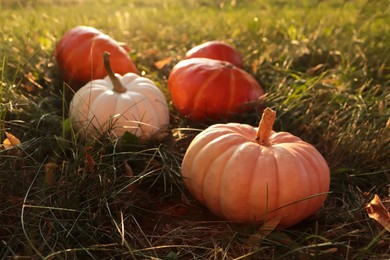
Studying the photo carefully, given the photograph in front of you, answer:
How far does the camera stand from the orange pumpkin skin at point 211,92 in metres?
2.59

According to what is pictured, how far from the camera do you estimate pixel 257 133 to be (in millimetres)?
1858

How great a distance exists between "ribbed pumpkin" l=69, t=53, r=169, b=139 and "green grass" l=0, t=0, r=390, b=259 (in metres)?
0.09

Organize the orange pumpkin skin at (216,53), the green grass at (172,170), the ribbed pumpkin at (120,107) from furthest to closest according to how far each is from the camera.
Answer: the orange pumpkin skin at (216,53)
the ribbed pumpkin at (120,107)
the green grass at (172,170)

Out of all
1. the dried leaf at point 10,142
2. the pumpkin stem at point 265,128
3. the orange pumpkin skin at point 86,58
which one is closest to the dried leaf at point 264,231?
the pumpkin stem at point 265,128

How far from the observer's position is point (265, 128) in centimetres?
181

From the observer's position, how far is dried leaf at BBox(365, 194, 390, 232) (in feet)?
5.27

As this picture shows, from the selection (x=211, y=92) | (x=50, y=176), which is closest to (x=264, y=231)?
(x=50, y=176)

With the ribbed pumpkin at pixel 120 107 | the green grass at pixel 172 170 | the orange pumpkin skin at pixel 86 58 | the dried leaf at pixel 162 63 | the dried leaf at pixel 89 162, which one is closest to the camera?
the green grass at pixel 172 170

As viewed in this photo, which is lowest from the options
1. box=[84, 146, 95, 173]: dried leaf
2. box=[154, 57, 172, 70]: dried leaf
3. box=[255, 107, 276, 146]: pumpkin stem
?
box=[154, 57, 172, 70]: dried leaf

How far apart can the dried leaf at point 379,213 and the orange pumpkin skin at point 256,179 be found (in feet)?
0.58

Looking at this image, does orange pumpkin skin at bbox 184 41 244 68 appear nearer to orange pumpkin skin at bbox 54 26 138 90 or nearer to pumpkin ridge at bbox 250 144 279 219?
orange pumpkin skin at bbox 54 26 138 90

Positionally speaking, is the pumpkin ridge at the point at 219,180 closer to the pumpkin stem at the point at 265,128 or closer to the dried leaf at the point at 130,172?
the pumpkin stem at the point at 265,128

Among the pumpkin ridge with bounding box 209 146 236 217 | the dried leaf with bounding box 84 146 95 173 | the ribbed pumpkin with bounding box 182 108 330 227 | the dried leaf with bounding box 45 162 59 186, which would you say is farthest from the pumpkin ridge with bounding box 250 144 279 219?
the dried leaf with bounding box 45 162 59 186

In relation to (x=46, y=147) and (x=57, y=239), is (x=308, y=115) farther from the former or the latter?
(x=57, y=239)
